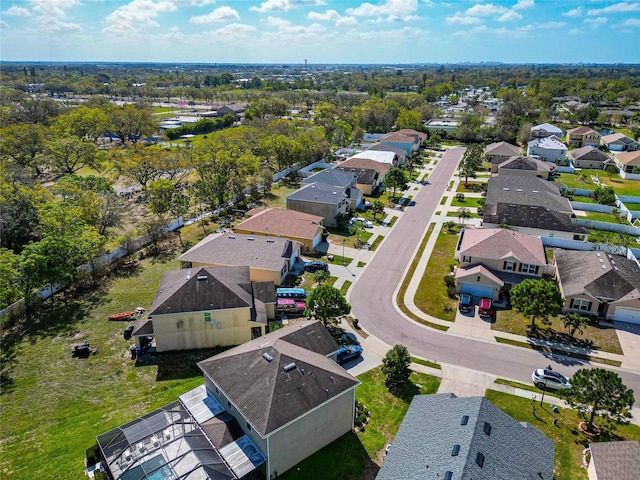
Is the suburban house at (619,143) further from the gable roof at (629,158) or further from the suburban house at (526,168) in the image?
the suburban house at (526,168)

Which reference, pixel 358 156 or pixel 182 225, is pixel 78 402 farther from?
pixel 358 156

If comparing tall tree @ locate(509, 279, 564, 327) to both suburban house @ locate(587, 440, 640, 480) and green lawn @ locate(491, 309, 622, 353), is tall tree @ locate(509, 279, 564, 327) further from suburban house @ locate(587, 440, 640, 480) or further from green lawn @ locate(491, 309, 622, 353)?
suburban house @ locate(587, 440, 640, 480)

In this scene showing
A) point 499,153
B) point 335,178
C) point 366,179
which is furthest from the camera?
point 499,153

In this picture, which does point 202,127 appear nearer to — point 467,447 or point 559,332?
point 559,332

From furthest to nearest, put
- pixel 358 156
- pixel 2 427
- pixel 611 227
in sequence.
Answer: pixel 358 156 → pixel 611 227 → pixel 2 427

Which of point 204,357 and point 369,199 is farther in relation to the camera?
point 369,199

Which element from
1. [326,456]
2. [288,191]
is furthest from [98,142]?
[326,456]

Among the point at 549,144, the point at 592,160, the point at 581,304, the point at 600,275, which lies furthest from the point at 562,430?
the point at 549,144
